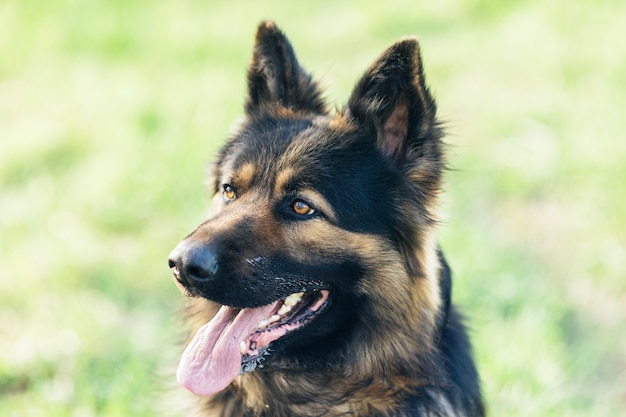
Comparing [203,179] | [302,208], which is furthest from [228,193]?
[203,179]

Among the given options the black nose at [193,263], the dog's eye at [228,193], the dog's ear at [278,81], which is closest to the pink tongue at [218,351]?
the black nose at [193,263]

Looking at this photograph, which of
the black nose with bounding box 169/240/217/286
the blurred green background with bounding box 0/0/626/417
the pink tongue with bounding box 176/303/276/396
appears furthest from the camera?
the blurred green background with bounding box 0/0/626/417

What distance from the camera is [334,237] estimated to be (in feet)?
9.96

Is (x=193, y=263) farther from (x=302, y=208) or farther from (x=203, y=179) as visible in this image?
(x=203, y=179)

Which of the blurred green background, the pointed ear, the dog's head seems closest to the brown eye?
the dog's head

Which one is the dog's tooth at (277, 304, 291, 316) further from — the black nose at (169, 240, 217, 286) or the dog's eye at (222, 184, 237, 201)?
the dog's eye at (222, 184, 237, 201)

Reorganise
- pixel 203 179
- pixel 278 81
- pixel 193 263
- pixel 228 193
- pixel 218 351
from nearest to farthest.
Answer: pixel 193 263 < pixel 218 351 < pixel 228 193 < pixel 278 81 < pixel 203 179

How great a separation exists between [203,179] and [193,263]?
3109 mm

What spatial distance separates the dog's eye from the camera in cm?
332

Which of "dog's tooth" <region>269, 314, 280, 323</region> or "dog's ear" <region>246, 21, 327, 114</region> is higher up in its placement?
"dog's ear" <region>246, 21, 327, 114</region>

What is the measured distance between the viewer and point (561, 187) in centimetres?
634

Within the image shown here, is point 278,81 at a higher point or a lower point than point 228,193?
higher

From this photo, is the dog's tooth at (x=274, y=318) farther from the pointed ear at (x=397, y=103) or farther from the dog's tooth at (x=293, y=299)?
the pointed ear at (x=397, y=103)

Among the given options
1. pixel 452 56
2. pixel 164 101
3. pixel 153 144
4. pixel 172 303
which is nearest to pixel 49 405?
pixel 172 303
